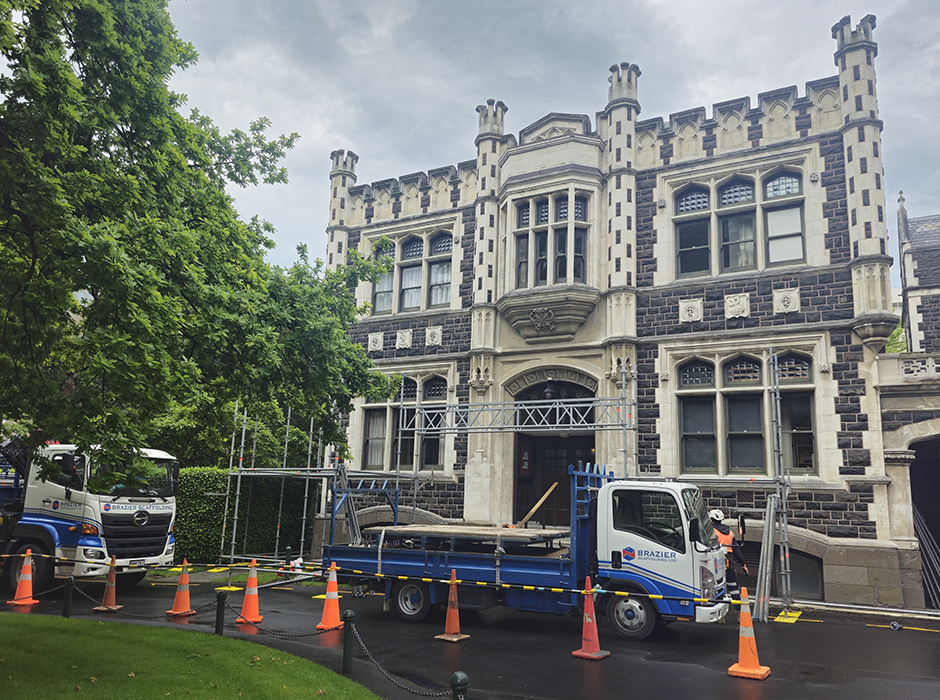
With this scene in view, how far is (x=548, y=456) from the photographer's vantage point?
62.3 ft

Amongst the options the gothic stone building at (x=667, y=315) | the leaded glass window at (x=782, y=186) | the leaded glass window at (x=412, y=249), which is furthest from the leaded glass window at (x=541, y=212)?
the leaded glass window at (x=782, y=186)

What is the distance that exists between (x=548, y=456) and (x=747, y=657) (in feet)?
35.6

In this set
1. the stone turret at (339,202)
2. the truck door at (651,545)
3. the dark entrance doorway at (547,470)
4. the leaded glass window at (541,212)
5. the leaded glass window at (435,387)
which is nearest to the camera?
the truck door at (651,545)

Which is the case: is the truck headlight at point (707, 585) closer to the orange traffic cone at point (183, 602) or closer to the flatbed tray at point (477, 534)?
the flatbed tray at point (477, 534)

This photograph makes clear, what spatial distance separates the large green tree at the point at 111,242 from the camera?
22.0ft

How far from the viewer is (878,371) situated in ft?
47.8

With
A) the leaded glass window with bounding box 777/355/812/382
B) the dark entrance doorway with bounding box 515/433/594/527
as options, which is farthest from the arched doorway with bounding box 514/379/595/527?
the leaded glass window with bounding box 777/355/812/382

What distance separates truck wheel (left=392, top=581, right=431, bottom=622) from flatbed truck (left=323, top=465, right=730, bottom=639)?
16 millimetres

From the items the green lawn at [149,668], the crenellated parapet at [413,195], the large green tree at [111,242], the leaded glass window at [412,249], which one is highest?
the crenellated parapet at [413,195]

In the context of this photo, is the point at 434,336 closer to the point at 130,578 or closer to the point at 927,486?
the point at 130,578

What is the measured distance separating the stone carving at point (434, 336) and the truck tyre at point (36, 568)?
33.1 ft

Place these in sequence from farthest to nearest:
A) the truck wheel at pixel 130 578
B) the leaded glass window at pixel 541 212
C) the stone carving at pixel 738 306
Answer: the leaded glass window at pixel 541 212 → the stone carving at pixel 738 306 → the truck wheel at pixel 130 578

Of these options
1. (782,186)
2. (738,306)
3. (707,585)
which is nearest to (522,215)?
(738,306)

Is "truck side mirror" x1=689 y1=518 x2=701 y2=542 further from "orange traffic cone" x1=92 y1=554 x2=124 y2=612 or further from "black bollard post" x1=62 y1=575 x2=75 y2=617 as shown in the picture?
"black bollard post" x1=62 y1=575 x2=75 y2=617
